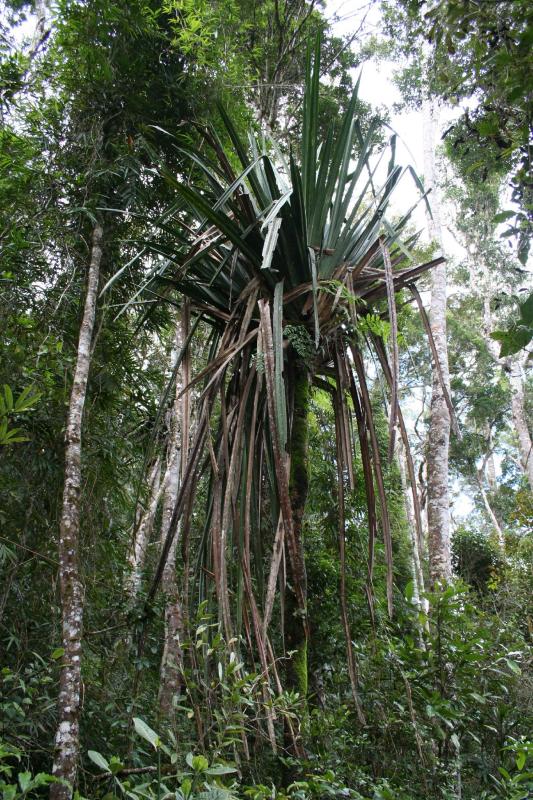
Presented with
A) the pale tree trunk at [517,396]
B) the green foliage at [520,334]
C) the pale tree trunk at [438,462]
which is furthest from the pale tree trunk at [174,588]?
→ the pale tree trunk at [517,396]

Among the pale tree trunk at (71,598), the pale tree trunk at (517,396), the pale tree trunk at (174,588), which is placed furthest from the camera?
the pale tree trunk at (517,396)

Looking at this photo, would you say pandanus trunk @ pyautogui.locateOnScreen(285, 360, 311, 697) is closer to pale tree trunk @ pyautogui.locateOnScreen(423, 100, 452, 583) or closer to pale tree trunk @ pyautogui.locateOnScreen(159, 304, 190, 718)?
pale tree trunk @ pyautogui.locateOnScreen(159, 304, 190, 718)

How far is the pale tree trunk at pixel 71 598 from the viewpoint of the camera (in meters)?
1.60

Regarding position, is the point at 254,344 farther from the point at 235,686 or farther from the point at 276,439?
the point at 235,686

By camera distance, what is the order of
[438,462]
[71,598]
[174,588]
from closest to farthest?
[71,598]
[174,588]
[438,462]

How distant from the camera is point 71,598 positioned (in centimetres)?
180

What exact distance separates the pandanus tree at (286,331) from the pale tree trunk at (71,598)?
0.25 metres

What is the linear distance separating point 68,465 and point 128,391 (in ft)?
3.02

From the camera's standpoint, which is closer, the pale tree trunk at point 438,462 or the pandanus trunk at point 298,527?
the pandanus trunk at point 298,527

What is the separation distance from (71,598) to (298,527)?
71 centimetres

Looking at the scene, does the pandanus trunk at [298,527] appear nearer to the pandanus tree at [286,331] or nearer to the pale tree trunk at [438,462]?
the pandanus tree at [286,331]

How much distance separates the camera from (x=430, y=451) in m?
5.06

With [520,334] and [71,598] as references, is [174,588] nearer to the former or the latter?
[71,598]

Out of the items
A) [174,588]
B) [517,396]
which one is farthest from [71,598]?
[517,396]
